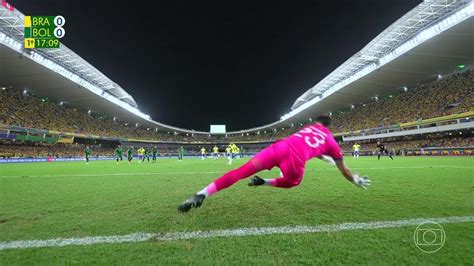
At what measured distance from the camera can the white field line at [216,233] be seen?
135 inches

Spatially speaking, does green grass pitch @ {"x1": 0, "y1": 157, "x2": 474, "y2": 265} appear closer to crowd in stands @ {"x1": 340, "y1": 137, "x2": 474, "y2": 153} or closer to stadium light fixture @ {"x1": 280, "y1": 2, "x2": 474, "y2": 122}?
stadium light fixture @ {"x1": 280, "y1": 2, "x2": 474, "y2": 122}

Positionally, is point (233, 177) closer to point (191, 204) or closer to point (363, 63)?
point (191, 204)

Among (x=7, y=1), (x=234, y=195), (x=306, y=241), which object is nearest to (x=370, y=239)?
(x=306, y=241)

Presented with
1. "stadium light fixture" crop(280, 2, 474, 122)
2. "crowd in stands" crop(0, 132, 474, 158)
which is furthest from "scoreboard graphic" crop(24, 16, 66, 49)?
"stadium light fixture" crop(280, 2, 474, 122)

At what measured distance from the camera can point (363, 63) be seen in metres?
42.4

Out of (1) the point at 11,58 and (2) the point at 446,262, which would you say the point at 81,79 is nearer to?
(1) the point at 11,58

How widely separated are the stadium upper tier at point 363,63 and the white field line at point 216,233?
2953 centimetres

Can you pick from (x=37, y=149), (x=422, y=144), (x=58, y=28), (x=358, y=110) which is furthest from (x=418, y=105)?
(x=37, y=149)

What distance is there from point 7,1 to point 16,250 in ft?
103

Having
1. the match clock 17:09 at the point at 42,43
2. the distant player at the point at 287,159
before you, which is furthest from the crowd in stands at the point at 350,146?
the distant player at the point at 287,159

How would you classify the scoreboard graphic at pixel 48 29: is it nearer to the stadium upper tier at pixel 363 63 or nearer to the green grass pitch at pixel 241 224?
the stadium upper tier at pixel 363 63

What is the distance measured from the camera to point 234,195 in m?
6.93

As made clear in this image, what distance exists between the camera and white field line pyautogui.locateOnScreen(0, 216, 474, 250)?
343cm

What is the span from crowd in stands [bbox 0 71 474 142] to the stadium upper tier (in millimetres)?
1941
